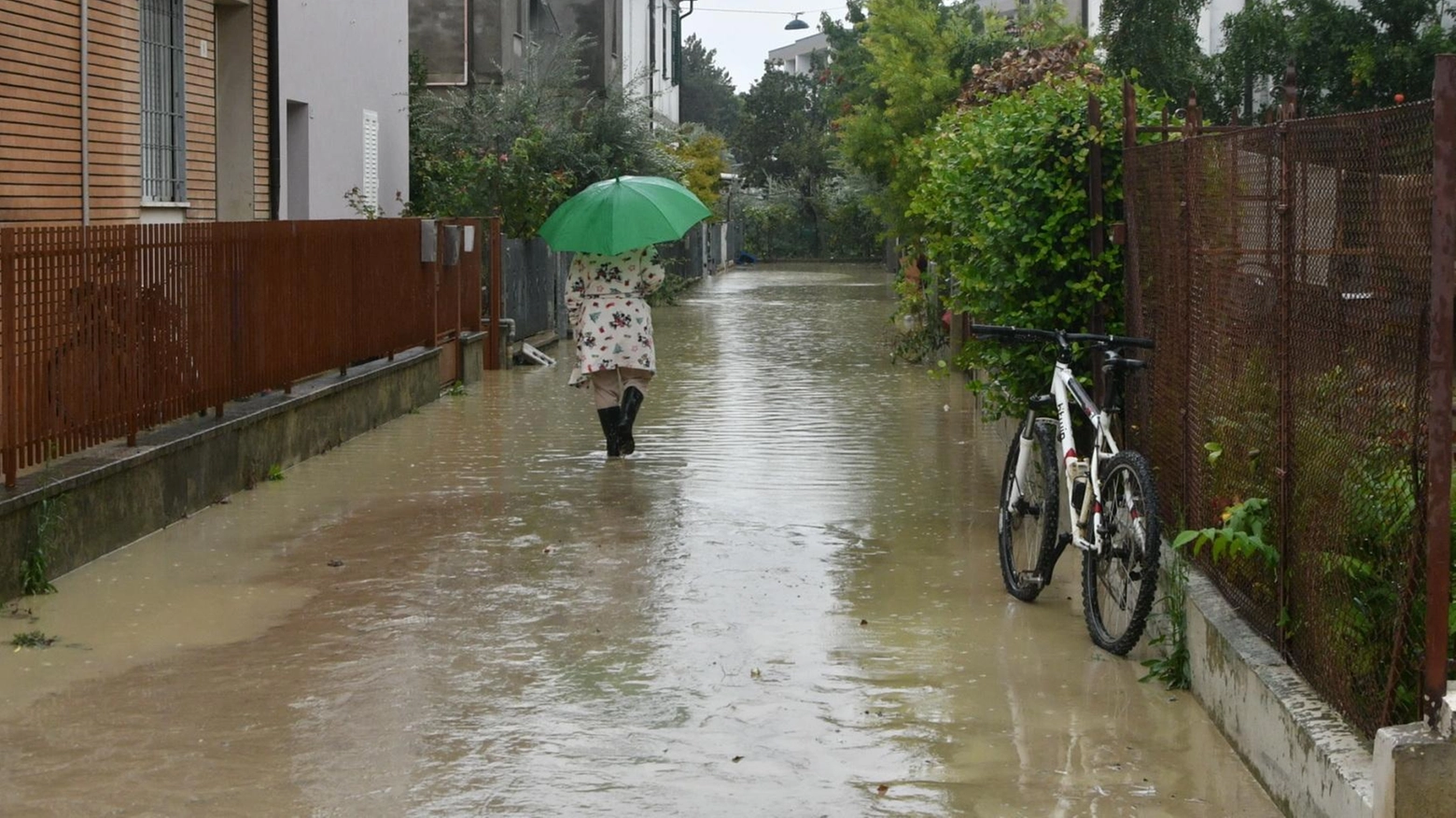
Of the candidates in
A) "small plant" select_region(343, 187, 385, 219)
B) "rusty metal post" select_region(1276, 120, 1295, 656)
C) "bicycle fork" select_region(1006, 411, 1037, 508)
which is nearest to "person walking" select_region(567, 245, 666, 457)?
"bicycle fork" select_region(1006, 411, 1037, 508)

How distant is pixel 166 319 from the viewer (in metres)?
10.6

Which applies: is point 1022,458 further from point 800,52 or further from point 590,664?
point 800,52

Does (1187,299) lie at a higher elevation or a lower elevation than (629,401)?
higher

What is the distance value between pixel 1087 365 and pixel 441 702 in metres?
4.55

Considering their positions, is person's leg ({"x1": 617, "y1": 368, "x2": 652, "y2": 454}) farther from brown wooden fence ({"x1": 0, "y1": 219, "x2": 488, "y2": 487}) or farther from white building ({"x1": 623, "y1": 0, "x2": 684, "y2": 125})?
→ white building ({"x1": 623, "y1": 0, "x2": 684, "y2": 125})

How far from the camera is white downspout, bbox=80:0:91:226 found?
13.4 meters

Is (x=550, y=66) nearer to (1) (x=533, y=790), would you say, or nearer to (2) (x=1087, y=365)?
(2) (x=1087, y=365)

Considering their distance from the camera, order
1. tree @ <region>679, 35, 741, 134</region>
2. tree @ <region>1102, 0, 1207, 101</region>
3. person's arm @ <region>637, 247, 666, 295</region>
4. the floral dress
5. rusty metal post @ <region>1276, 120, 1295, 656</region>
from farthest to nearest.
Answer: tree @ <region>679, 35, 741, 134</region> < tree @ <region>1102, 0, 1207, 101</region> < person's arm @ <region>637, 247, 666, 295</region> < the floral dress < rusty metal post @ <region>1276, 120, 1295, 656</region>

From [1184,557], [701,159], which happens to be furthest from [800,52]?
[1184,557]

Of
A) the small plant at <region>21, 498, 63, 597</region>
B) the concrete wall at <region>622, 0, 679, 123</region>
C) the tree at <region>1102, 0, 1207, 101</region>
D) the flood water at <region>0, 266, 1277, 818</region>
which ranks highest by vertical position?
the concrete wall at <region>622, 0, 679, 123</region>

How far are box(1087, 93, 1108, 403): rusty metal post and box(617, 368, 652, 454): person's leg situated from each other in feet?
12.6

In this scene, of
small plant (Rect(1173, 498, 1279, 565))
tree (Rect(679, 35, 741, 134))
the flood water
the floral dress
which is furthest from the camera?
tree (Rect(679, 35, 741, 134))

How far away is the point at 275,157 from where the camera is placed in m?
17.7

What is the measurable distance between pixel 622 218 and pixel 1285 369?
276 inches
